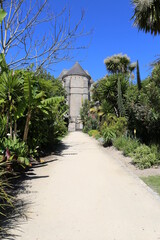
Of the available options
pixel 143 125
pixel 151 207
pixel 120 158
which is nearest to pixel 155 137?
pixel 143 125

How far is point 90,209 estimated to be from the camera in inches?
166

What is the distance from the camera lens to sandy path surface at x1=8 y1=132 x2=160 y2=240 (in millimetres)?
3311

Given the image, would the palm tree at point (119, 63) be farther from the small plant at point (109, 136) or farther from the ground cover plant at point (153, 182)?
the ground cover plant at point (153, 182)

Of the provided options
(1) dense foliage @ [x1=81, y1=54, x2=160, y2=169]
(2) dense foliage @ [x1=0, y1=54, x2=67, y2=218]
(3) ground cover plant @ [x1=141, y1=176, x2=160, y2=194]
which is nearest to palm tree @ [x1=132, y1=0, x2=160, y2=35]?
(1) dense foliage @ [x1=81, y1=54, x2=160, y2=169]

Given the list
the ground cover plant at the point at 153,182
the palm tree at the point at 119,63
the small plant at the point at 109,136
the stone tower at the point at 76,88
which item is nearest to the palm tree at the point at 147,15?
the small plant at the point at 109,136

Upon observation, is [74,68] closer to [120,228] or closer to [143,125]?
[143,125]

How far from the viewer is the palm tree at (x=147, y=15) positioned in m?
9.71

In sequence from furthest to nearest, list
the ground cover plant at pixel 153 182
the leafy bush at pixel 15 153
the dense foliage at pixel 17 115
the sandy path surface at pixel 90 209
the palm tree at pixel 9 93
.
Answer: the palm tree at pixel 9 93 → the dense foliage at pixel 17 115 → the leafy bush at pixel 15 153 → the ground cover plant at pixel 153 182 → the sandy path surface at pixel 90 209

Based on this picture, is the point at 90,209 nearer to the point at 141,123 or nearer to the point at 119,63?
the point at 141,123

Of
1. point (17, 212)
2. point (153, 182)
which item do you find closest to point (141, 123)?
point (153, 182)

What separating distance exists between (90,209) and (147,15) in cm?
981

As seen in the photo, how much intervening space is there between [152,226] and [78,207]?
151 cm

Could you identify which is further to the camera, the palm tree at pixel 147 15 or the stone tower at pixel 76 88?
the stone tower at pixel 76 88

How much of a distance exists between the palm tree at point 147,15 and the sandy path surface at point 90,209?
7746 millimetres
